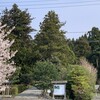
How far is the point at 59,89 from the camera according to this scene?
39.5m

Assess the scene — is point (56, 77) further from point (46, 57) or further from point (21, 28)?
point (21, 28)

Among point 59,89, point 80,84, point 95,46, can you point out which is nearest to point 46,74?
point 59,89

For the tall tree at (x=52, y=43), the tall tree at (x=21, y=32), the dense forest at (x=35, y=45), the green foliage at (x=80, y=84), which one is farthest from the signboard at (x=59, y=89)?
the tall tree at (x=21, y=32)

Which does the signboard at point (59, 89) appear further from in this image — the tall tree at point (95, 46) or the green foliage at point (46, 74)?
the tall tree at point (95, 46)

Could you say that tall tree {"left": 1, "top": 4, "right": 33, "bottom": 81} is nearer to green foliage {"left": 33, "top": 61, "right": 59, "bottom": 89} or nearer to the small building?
green foliage {"left": 33, "top": 61, "right": 59, "bottom": 89}

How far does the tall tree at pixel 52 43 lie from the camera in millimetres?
55375

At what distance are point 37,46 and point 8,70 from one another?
44.0 meters

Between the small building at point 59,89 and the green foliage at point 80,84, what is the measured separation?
2.51 feet

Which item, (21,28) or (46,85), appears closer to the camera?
(46,85)

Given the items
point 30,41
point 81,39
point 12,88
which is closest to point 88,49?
point 81,39

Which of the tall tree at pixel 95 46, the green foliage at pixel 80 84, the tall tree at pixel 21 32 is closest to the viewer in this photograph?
the green foliage at pixel 80 84

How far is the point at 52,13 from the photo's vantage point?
196ft

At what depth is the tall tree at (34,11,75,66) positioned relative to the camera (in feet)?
182

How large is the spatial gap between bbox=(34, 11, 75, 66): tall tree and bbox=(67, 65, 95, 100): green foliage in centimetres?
1642
